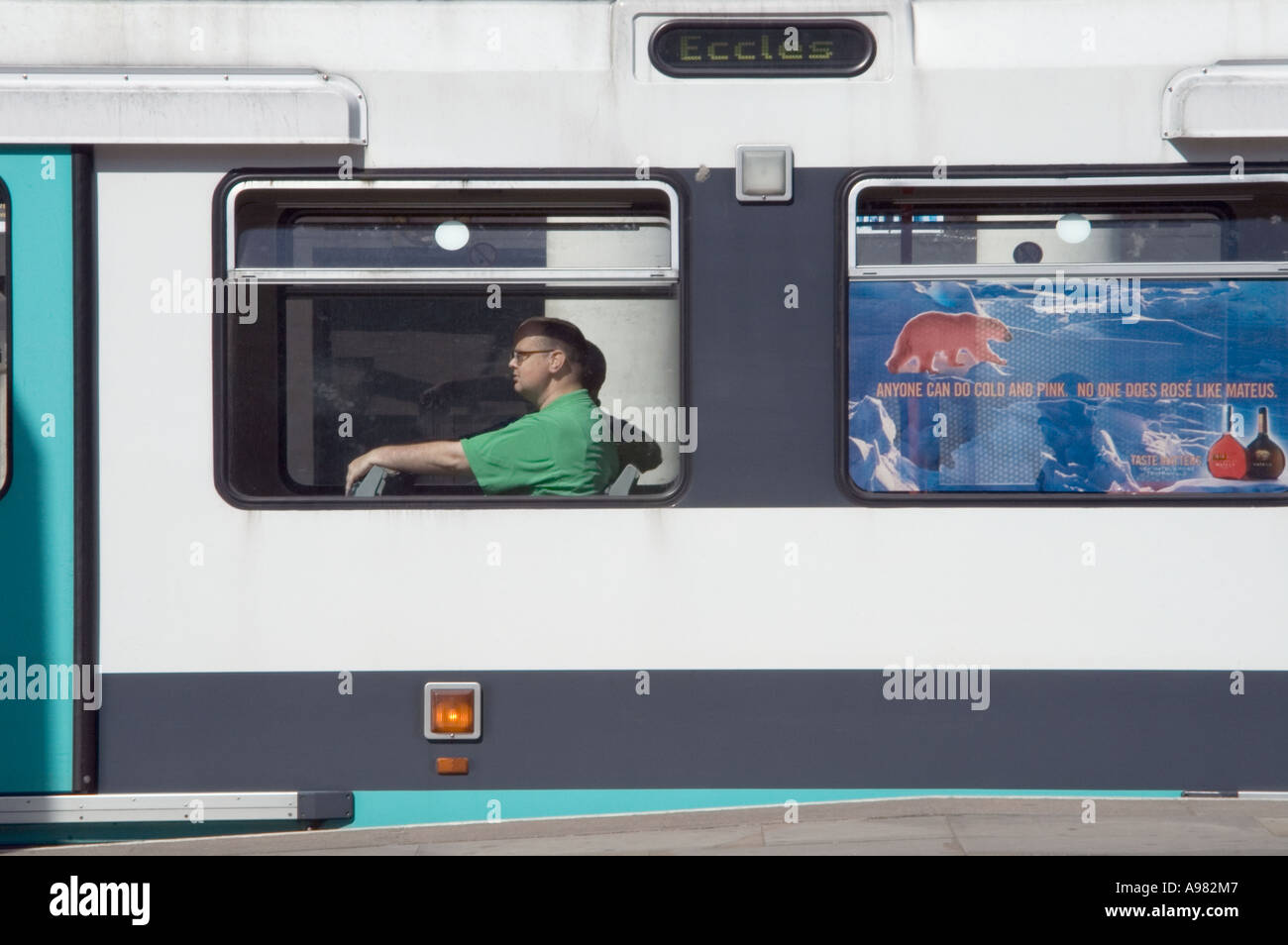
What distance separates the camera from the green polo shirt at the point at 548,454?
3879mm

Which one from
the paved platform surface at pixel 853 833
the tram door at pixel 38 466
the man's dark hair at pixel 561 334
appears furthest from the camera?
the man's dark hair at pixel 561 334

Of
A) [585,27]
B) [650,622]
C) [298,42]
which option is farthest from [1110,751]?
[298,42]

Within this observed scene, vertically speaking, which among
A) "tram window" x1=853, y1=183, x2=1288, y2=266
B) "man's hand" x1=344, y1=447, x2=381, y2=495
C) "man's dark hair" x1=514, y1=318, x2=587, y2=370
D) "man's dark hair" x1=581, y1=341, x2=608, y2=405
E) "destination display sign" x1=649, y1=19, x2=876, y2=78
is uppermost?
"destination display sign" x1=649, y1=19, x2=876, y2=78

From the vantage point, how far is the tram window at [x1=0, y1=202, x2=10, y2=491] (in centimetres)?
375

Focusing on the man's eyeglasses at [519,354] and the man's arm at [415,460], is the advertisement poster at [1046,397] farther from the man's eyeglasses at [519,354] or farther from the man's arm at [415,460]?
the man's arm at [415,460]

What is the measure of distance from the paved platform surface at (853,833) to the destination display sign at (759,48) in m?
2.18

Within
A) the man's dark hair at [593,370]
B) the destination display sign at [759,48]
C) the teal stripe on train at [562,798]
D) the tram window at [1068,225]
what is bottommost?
the teal stripe on train at [562,798]

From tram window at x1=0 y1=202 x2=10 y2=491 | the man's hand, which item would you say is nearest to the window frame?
the man's hand

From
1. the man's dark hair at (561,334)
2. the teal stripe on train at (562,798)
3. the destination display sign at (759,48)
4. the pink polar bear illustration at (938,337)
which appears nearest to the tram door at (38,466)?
the teal stripe on train at (562,798)

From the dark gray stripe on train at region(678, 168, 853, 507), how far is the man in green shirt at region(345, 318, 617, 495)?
1.09 ft

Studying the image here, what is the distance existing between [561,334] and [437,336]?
370mm

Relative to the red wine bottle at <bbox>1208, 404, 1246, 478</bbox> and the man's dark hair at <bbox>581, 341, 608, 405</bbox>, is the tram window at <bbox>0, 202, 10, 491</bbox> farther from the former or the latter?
the red wine bottle at <bbox>1208, 404, 1246, 478</bbox>

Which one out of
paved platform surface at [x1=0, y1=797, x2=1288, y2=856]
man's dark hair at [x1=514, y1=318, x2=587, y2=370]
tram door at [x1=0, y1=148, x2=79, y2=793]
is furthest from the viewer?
man's dark hair at [x1=514, y1=318, x2=587, y2=370]

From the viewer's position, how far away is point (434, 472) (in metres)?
3.87
